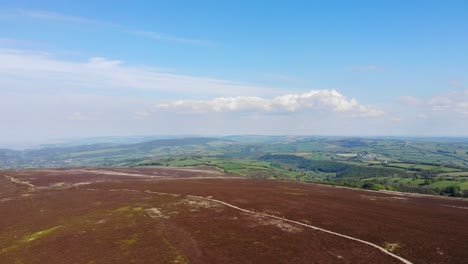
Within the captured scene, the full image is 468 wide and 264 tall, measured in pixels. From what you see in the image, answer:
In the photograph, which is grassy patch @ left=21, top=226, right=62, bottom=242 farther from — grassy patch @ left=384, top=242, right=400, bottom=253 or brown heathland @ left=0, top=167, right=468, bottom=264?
grassy patch @ left=384, top=242, right=400, bottom=253

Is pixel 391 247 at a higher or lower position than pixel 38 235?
higher

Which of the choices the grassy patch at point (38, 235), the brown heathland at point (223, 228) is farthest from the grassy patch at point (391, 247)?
the grassy patch at point (38, 235)

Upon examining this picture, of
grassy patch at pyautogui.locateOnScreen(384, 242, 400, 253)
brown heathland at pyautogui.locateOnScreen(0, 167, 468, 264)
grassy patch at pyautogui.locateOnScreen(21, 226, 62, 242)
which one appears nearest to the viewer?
brown heathland at pyautogui.locateOnScreen(0, 167, 468, 264)

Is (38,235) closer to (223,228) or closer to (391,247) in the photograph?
(223,228)

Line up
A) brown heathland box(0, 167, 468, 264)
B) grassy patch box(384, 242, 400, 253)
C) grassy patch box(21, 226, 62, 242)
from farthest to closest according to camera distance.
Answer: grassy patch box(21, 226, 62, 242), grassy patch box(384, 242, 400, 253), brown heathland box(0, 167, 468, 264)

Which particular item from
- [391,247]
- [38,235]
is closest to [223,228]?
[391,247]

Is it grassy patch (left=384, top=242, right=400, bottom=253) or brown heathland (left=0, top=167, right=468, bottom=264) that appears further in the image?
grassy patch (left=384, top=242, right=400, bottom=253)

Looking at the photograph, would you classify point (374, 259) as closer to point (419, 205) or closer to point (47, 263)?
point (47, 263)

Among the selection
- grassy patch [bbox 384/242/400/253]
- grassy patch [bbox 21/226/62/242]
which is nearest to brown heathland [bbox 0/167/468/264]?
grassy patch [bbox 384/242/400/253]

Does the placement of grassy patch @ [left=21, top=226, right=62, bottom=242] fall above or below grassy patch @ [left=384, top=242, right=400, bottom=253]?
below

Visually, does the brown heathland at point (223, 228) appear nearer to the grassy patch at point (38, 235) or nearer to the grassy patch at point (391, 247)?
the grassy patch at point (391, 247)
